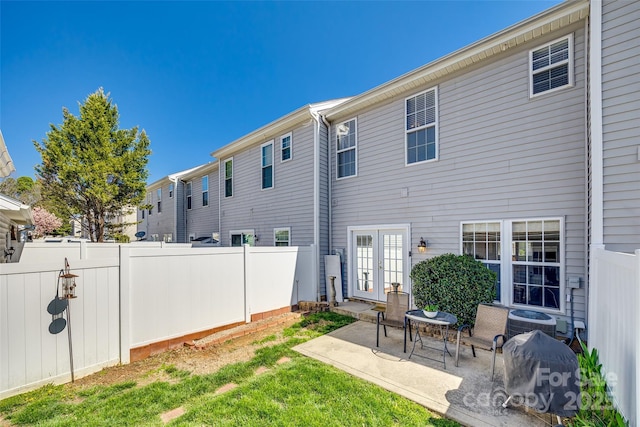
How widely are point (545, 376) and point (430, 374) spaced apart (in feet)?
5.34

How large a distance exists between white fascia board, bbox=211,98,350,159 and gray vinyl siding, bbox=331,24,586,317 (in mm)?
1710

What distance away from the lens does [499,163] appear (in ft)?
17.8

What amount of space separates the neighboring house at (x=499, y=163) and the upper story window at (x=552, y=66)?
2cm

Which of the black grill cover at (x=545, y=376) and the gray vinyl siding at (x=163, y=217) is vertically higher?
the gray vinyl siding at (x=163, y=217)

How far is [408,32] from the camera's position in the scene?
968cm

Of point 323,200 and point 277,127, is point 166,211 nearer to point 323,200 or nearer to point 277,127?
point 277,127

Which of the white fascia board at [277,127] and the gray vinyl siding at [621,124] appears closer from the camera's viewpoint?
the gray vinyl siding at [621,124]

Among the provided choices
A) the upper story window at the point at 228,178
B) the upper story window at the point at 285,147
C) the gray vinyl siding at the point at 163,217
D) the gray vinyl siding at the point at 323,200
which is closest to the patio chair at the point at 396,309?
the gray vinyl siding at the point at 323,200

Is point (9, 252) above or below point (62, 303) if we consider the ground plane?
above

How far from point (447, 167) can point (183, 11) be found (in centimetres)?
1057

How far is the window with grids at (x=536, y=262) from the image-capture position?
15.9 ft

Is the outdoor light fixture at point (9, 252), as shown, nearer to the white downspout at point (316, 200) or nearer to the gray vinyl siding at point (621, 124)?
the white downspout at point (316, 200)

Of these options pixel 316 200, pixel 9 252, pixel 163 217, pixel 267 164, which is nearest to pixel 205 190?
pixel 163 217

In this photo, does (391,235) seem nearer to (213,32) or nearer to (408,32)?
(408,32)
